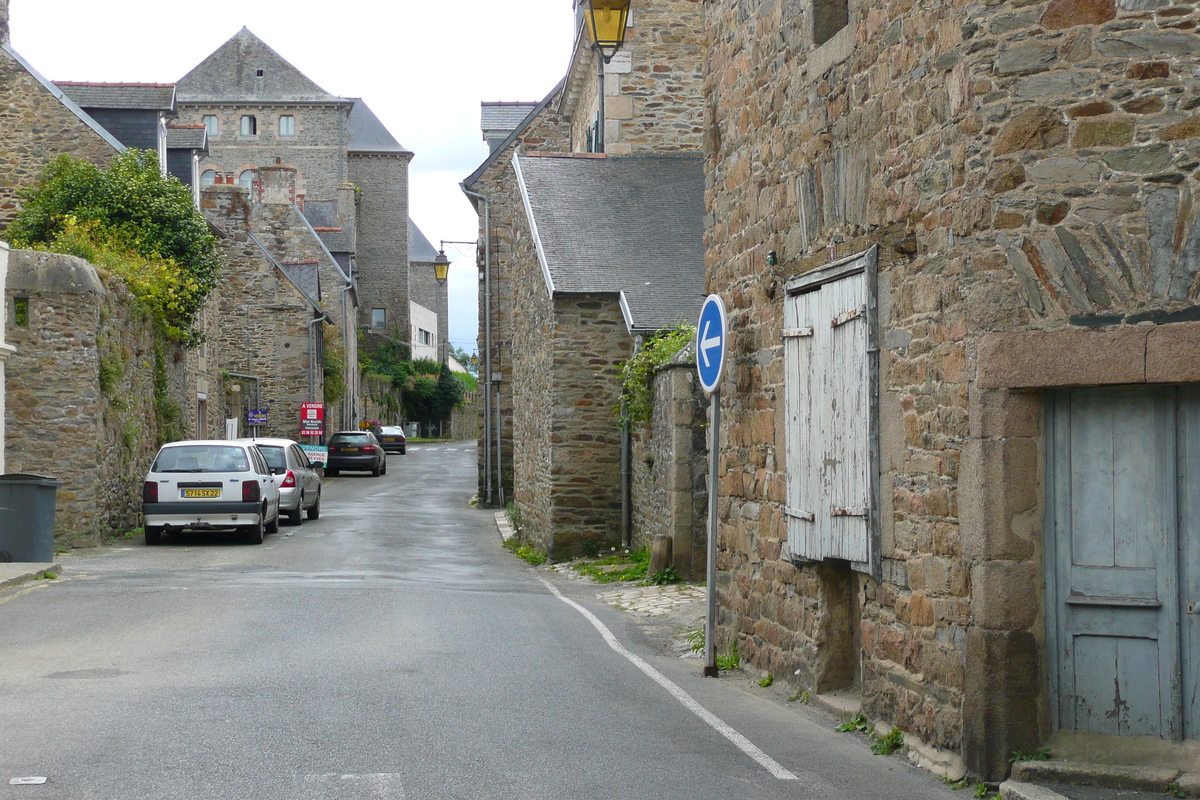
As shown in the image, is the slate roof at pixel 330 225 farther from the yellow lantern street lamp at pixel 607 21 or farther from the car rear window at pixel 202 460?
the yellow lantern street lamp at pixel 607 21

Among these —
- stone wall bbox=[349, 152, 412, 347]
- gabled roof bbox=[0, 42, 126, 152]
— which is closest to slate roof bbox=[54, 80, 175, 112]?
gabled roof bbox=[0, 42, 126, 152]

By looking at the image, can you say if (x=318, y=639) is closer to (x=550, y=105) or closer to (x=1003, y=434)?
(x=1003, y=434)

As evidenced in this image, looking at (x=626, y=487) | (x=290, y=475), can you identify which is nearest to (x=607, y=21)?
(x=626, y=487)

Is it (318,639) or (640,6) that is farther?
(640,6)

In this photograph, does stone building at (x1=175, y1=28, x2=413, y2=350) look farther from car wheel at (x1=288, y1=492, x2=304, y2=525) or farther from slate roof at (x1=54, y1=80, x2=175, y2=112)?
car wheel at (x1=288, y1=492, x2=304, y2=525)

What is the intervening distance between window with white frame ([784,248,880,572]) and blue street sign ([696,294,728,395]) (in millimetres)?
→ 528

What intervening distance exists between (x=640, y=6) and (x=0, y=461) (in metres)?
13.8

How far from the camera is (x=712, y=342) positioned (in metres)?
8.96

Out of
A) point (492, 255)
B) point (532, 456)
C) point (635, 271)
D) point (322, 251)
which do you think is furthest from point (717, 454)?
point (322, 251)

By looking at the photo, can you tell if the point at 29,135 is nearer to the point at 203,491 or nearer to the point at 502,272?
the point at 502,272

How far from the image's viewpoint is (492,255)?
31.2 metres

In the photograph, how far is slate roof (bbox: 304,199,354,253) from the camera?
59.0m

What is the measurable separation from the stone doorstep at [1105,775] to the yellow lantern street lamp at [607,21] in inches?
473

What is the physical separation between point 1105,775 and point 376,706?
3.83 metres
